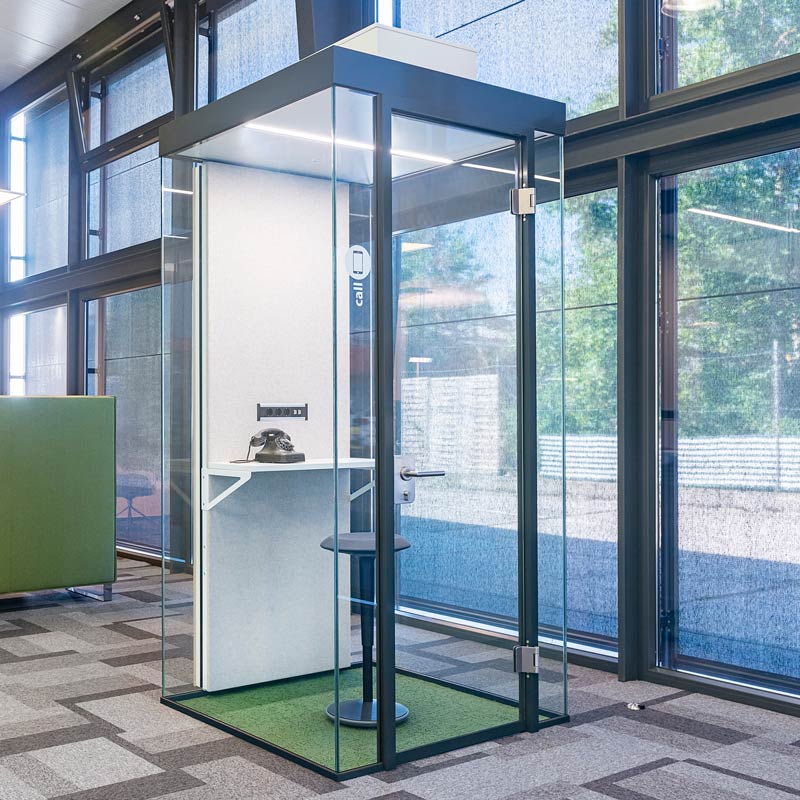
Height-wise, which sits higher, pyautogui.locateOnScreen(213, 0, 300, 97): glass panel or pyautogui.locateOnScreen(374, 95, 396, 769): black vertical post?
pyautogui.locateOnScreen(213, 0, 300, 97): glass panel

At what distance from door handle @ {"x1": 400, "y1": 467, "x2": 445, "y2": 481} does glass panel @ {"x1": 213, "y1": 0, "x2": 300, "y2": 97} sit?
9.98 feet

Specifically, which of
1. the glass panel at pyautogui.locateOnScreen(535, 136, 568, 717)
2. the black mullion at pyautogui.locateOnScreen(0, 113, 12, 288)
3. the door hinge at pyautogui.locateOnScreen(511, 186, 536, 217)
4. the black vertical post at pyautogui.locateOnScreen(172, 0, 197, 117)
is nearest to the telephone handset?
the glass panel at pyautogui.locateOnScreen(535, 136, 568, 717)

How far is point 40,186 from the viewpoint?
7.85 metres

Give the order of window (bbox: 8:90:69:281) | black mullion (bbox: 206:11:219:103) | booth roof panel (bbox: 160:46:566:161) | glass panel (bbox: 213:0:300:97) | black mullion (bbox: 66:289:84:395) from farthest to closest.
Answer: window (bbox: 8:90:69:281) → black mullion (bbox: 66:289:84:395) → black mullion (bbox: 206:11:219:103) → glass panel (bbox: 213:0:300:97) → booth roof panel (bbox: 160:46:566:161)

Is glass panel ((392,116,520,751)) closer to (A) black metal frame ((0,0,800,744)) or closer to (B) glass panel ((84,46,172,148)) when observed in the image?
(A) black metal frame ((0,0,800,744))

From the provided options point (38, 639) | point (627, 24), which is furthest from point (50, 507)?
point (627, 24)

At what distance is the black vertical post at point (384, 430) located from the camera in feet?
8.95

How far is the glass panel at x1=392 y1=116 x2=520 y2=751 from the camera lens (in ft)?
9.36

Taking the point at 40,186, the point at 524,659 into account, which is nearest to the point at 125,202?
the point at 40,186

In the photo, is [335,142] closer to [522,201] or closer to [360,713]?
[522,201]

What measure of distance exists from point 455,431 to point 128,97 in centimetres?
474

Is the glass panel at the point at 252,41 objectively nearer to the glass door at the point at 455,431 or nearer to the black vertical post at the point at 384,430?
the glass door at the point at 455,431

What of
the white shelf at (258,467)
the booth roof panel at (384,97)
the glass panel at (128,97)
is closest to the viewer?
the booth roof panel at (384,97)

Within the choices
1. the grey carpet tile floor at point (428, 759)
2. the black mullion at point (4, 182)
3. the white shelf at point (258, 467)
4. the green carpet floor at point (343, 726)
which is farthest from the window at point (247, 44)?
the green carpet floor at point (343, 726)
